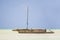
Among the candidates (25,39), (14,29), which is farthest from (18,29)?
(25,39)

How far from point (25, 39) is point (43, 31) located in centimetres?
195

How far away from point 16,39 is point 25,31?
2.04 meters

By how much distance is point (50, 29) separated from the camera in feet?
23.4

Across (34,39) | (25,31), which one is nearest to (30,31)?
(25,31)

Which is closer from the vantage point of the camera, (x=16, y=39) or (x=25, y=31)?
(x=16, y=39)

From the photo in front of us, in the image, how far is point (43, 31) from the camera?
6.79 m

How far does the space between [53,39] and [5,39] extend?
4.47ft

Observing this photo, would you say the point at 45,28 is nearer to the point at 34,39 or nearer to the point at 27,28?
the point at 27,28

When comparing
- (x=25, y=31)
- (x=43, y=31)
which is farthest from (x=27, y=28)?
(x=43, y=31)

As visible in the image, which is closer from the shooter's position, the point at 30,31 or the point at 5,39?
the point at 5,39

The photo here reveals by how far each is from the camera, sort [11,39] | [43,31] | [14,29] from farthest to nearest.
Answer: [14,29]
[43,31]
[11,39]

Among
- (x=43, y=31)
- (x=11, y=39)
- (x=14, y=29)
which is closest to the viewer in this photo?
(x=11, y=39)

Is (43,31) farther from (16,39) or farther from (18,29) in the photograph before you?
(16,39)

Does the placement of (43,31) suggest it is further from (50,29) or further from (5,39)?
(5,39)
